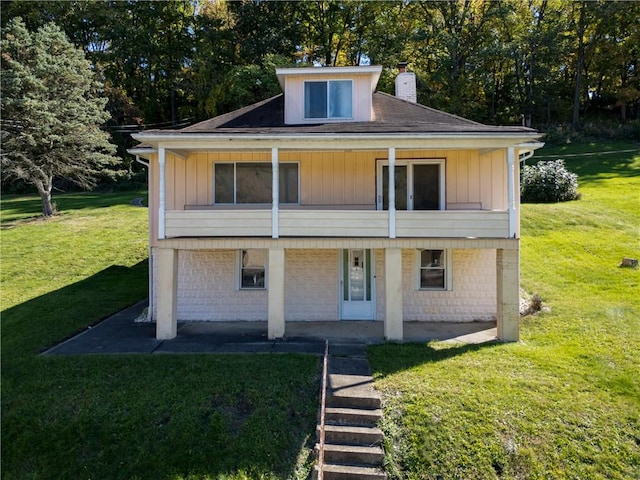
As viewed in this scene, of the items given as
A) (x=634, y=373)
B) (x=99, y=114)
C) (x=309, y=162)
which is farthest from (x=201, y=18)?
(x=634, y=373)

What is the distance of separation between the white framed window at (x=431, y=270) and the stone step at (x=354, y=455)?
18.2 feet

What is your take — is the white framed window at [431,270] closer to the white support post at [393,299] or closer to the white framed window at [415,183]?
the white framed window at [415,183]

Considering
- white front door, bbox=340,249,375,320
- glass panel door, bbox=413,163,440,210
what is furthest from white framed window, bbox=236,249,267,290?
glass panel door, bbox=413,163,440,210

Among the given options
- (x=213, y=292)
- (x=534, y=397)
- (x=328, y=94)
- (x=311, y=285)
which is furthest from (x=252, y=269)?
(x=534, y=397)

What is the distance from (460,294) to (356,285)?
2.82 meters

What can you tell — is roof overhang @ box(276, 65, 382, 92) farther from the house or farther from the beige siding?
the beige siding

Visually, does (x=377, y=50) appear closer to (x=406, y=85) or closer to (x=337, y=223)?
(x=406, y=85)

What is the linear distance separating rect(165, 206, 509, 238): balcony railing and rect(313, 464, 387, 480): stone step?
4733 mm

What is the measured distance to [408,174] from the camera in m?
10.3

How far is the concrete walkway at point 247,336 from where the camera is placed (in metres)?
8.41

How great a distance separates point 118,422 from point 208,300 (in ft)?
16.0

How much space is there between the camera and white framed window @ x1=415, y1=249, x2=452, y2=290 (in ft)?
34.8

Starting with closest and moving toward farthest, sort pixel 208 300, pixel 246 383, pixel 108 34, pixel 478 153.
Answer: pixel 246 383 → pixel 478 153 → pixel 208 300 → pixel 108 34

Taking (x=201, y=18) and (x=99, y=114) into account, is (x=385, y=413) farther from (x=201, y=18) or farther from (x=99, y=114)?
(x=201, y=18)
